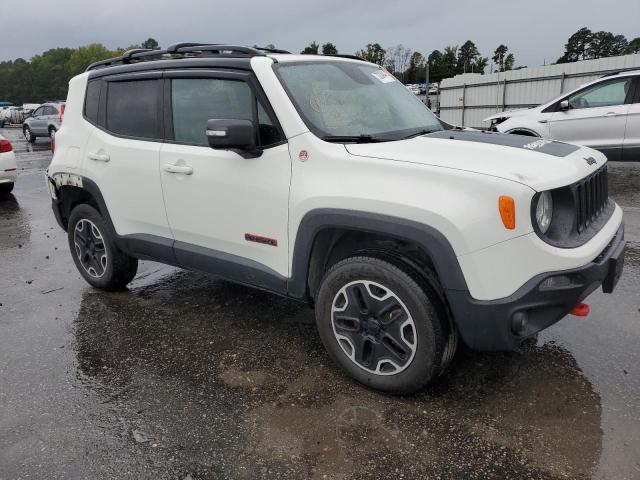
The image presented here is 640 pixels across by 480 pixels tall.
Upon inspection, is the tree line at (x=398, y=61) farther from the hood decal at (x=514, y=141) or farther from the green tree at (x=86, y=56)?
the hood decal at (x=514, y=141)

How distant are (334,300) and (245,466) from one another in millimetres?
978

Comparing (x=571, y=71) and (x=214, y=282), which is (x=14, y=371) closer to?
(x=214, y=282)

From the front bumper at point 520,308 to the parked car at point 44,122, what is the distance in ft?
74.9

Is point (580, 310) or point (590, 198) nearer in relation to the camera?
point (580, 310)

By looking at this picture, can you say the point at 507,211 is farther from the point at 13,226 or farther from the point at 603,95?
the point at 603,95

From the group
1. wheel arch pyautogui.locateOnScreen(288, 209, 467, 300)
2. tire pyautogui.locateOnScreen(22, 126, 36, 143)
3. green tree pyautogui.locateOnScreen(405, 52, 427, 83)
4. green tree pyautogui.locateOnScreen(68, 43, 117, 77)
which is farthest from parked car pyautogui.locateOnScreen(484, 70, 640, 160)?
green tree pyautogui.locateOnScreen(68, 43, 117, 77)

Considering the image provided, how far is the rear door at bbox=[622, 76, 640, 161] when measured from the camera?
885 centimetres

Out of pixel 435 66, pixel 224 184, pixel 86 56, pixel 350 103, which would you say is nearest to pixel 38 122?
pixel 224 184

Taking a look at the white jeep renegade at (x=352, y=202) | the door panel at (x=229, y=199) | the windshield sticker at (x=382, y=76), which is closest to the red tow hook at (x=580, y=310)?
the white jeep renegade at (x=352, y=202)

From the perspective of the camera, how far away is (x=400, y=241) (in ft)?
9.60

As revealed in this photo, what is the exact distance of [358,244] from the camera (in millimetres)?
3107

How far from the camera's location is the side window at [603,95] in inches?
357

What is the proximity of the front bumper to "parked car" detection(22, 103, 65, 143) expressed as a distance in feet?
74.9

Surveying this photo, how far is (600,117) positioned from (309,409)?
8.47m
